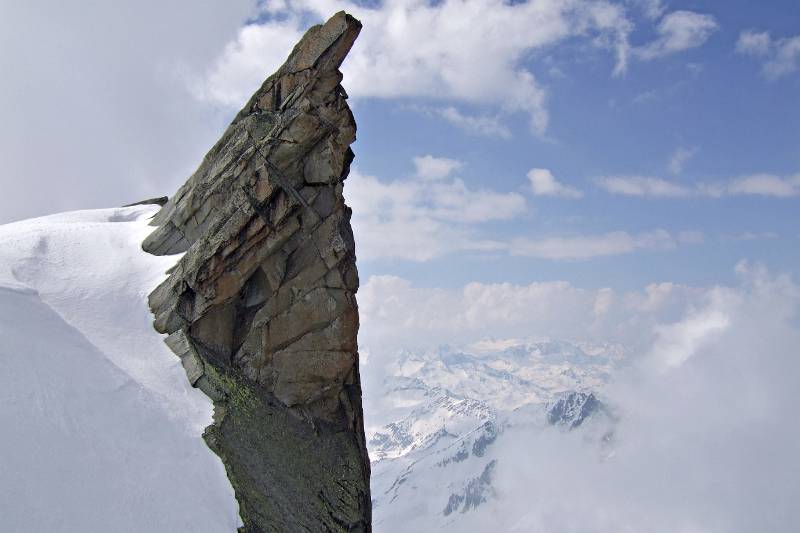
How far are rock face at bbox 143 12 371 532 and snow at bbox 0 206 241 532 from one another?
117 inches

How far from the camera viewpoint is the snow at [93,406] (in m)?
26.1

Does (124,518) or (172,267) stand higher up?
(172,267)

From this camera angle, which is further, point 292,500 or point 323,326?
point 323,326

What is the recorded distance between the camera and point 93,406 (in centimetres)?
3173

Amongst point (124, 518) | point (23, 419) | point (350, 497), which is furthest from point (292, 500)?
point (23, 419)

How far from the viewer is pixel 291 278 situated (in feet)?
144

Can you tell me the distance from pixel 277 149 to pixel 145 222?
1706cm

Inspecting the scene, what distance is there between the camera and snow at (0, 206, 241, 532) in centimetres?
2612

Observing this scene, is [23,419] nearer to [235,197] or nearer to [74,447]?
[74,447]

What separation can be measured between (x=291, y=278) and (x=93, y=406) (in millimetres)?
15001

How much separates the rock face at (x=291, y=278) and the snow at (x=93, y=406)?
2972 mm

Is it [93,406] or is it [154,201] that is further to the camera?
[154,201]

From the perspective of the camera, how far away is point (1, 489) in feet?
80.4

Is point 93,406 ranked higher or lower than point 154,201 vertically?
lower
